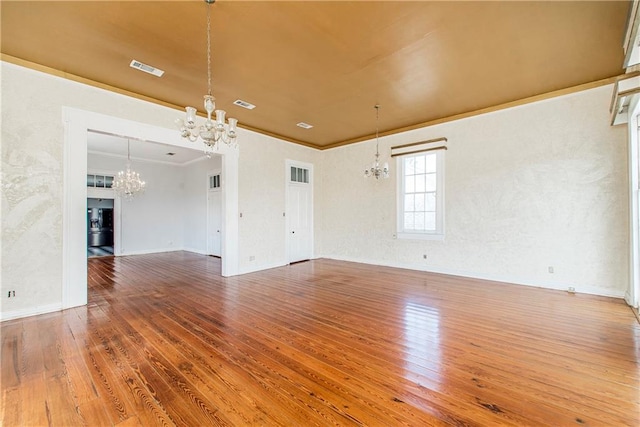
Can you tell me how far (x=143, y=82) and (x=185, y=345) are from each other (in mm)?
3784

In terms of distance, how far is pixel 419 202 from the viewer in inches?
245

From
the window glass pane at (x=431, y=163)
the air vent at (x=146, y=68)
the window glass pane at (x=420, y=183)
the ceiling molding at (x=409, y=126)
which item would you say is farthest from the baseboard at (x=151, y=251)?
the window glass pane at (x=431, y=163)

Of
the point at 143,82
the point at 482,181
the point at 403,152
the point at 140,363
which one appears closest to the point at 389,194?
the point at 403,152

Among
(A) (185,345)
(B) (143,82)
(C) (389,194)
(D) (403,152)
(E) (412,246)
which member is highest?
(B) (143,82)

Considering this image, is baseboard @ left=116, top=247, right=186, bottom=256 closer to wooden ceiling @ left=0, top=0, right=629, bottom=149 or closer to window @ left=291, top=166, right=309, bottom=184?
window @ left=291, top=166, right=309, bottom=184

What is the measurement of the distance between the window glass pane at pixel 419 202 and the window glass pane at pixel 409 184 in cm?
20

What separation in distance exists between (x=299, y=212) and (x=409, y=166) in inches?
123

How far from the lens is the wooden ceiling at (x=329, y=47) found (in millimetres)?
2666

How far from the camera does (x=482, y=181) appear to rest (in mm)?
5336

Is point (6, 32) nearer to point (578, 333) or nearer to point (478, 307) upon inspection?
point (478, 307)

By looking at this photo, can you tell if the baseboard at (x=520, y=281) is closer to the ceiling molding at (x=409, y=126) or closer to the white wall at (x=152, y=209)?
the ceiling molding at (x=409, y=126)

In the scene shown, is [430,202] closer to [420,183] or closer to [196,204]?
[420,183]

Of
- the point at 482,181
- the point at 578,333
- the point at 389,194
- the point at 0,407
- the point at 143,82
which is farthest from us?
the point at 389,194

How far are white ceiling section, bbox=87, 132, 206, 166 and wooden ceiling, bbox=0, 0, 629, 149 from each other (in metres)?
3.07
